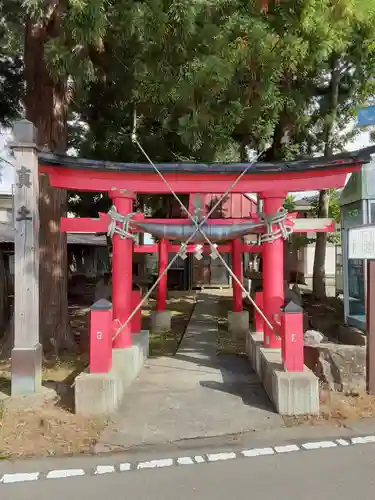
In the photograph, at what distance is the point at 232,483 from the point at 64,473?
4.89ft

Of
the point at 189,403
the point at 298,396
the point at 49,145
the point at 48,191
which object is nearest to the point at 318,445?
the point at 298,396

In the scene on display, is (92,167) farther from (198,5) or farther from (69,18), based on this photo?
(198,5)

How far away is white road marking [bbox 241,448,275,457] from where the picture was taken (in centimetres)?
429

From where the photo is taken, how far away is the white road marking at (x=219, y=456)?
4176mm

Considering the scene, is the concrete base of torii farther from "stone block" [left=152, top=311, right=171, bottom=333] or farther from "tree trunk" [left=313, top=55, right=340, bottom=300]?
"tree trunk" [left=313, top=55, right=340, bottom=300]

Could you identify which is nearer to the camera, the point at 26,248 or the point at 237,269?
the point at 26,248

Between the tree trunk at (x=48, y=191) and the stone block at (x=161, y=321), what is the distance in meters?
3.92

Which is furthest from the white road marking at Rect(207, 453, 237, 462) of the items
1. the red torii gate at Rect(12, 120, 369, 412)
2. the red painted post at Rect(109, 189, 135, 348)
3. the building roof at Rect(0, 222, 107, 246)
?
the building roof at Rect(0, 222, 107, 246)

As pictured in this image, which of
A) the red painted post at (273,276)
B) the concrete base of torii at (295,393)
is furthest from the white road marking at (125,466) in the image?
the red painted post at (273,276)

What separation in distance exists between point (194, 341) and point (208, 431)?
16.7ft

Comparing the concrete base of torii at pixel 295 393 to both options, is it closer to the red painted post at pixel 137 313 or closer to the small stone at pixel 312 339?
the small stone at pixel 312 339

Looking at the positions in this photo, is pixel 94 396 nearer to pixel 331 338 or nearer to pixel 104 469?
pixel 104 469

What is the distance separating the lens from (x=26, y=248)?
19.4 ft

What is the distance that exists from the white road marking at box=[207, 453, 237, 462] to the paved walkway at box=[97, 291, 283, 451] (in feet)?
1.67
